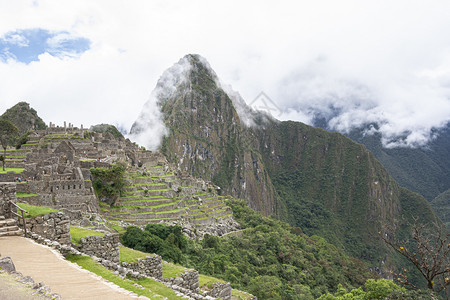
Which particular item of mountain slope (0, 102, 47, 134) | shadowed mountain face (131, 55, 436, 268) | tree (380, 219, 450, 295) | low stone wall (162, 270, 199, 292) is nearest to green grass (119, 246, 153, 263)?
low stone wall (162, 270, 199, 292)

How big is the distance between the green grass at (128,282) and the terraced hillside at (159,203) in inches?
847

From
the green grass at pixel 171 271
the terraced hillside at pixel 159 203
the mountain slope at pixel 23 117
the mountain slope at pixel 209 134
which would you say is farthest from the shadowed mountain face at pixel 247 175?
the green grass at pixel 171 271

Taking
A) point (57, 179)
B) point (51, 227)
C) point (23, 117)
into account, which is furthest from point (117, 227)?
point (23, 117)

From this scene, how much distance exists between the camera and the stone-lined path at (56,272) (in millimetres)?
5412

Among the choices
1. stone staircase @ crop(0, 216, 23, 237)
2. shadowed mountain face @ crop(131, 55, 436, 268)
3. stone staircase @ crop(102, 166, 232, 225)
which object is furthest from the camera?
shadowed mountain face @ crop(131, 55, 436, 268)

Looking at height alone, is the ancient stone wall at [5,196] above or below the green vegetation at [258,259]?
above

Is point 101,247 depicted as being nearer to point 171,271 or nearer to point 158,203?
point 171,271

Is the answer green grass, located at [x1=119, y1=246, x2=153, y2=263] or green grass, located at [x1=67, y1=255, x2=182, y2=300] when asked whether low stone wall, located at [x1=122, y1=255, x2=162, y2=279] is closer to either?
green grass, located at [x1=119, y1=246, x2=153, y2=263]

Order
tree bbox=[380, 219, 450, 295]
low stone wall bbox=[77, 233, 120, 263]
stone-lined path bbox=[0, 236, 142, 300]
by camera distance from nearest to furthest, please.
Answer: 1. stone-lined path bbox=[0, 236, 142, 300]
2. tree bbox=[380, 219, 450, 295]
3. low stone wall bbox=[77, 233, 120, 263]

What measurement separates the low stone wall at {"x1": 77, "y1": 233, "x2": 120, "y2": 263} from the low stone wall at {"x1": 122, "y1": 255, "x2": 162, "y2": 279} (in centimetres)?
48

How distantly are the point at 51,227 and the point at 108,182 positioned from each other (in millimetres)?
21959

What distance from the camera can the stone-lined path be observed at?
5.41m

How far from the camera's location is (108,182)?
2880 centimetres

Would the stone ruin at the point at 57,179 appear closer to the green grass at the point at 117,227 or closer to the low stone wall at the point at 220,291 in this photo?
the green grass at the point at 117,227
